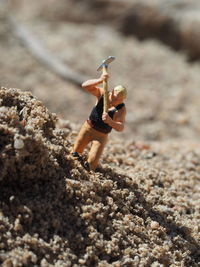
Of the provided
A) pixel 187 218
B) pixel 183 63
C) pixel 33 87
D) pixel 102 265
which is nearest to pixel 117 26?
pixel 183 63

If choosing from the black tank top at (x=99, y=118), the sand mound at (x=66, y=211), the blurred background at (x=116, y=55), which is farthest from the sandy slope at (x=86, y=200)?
the blurred background at (x=116, y=55)

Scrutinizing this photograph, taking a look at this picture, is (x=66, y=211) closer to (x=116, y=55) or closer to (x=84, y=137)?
(x=84, y=137)

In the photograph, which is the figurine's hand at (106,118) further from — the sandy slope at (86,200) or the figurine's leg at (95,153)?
the sandy slope at (86,200)

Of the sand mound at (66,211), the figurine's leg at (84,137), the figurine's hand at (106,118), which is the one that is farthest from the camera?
the figurine's leg at (84,137)

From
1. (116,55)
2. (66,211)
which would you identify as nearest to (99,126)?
(66,211)

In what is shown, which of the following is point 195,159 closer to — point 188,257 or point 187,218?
point 187,218

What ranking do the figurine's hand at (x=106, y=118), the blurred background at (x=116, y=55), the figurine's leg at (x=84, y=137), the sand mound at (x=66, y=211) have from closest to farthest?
the sand mound at (x=66, y=211), the figurine's hand at (x=106, y=118), the figurine's leg at (x=84, y=137), the blurred background at (x=116, y=55)

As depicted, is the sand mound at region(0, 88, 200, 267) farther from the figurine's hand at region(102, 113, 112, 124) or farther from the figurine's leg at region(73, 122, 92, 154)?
the figurine's hand at region(102, 113, 112, 124)
